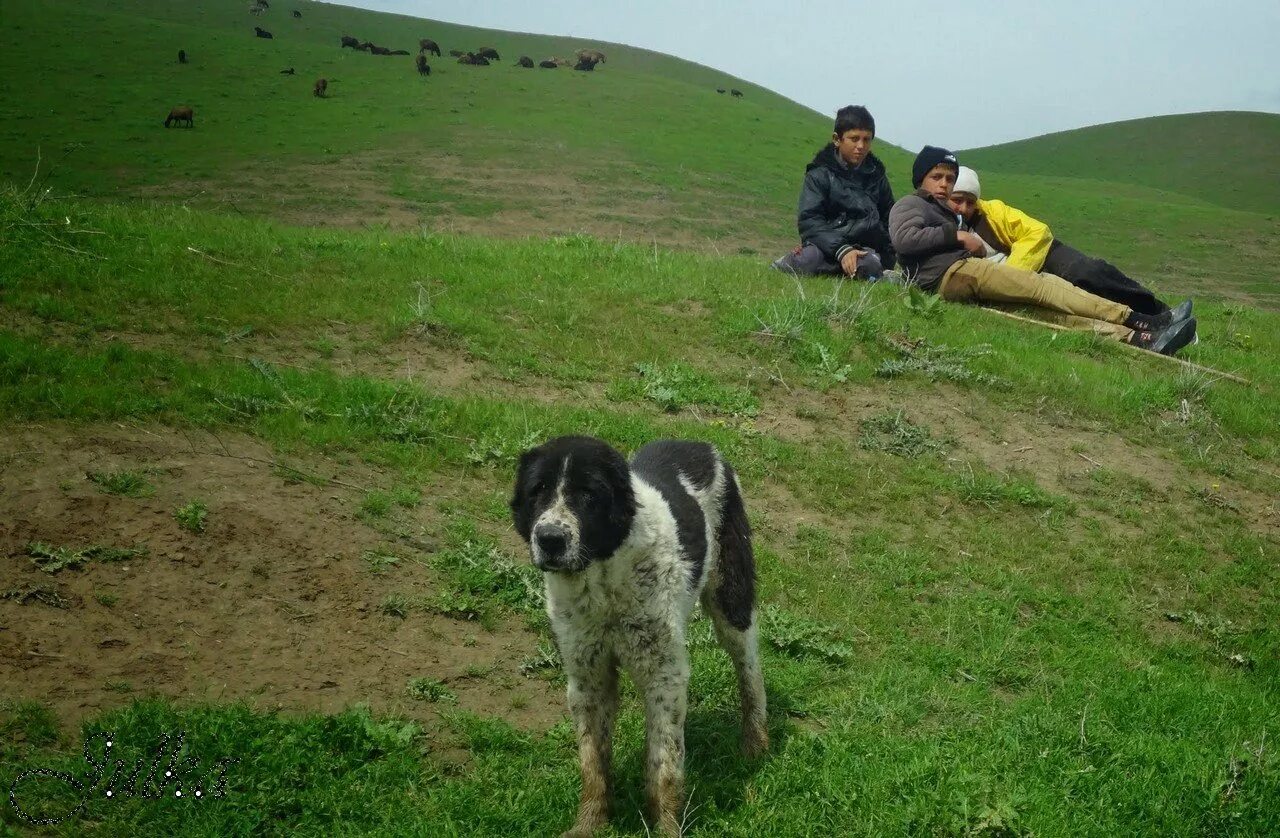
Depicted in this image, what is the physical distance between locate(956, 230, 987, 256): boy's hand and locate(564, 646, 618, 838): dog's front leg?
9710mm

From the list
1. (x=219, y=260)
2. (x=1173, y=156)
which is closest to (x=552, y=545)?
(x=219, y=260)

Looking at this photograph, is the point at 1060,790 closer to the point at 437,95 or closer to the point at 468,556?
the point at 468,556

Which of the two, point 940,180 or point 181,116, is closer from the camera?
point 940,180

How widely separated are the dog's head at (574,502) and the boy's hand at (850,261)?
9.16 m

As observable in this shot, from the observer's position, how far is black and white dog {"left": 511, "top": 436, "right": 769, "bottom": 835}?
14.8 ft

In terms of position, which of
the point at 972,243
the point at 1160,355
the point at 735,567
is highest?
the point at 972,243

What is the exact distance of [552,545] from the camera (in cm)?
436

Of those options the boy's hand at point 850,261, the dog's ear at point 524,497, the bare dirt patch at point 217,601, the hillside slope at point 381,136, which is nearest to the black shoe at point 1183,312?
the boy's hand at point 850,261

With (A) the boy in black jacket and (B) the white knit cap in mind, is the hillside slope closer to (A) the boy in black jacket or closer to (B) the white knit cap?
(A) the boy in black jacket

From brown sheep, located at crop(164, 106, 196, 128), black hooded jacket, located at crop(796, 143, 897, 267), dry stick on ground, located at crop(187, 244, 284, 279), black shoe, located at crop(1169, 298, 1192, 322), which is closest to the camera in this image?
dry stick on ground, located at crop(187, 244, 284, 279)

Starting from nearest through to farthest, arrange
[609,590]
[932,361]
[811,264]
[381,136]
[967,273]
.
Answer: [609,590] < [932,361] < [967,273] < [811,264] < [381,136]

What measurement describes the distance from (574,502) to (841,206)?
1001 centimetres

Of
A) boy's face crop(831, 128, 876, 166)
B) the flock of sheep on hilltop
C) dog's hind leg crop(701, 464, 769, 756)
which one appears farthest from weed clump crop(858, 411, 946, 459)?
the flock of sheep on hilltop

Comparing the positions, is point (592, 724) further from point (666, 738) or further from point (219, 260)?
point (219, 260)
